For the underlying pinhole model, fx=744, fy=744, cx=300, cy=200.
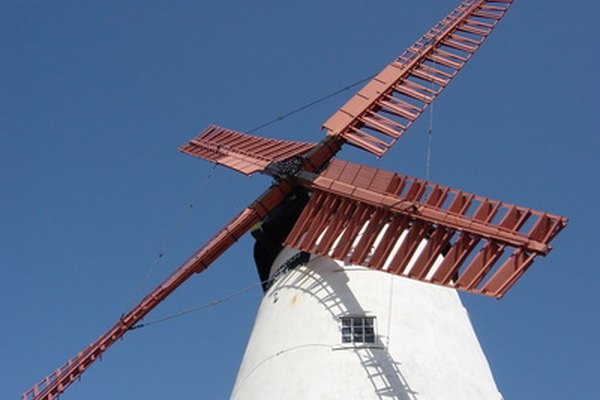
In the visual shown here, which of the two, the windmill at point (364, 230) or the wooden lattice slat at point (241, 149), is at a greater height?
the wooden lattice slat at point (241, 149)

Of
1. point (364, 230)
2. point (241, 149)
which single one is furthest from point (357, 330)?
point (241, 149)

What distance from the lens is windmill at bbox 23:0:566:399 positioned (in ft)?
33.8

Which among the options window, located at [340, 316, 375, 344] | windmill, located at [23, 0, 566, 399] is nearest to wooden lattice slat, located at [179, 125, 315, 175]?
windmill, located at [23, 0, 566, 399]

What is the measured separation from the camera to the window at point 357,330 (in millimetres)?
10812

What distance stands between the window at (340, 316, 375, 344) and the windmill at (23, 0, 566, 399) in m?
0.02

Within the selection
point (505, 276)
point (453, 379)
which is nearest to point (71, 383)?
point (453, 379)

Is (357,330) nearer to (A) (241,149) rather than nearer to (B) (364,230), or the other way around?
(B) (364,230)

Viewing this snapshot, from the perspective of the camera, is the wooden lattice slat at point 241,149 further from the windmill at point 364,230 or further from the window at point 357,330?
the window at point 357,330

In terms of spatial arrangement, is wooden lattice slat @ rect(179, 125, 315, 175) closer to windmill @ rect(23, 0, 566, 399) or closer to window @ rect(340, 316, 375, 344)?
windmill @ rect(23, 0, 566, 399)

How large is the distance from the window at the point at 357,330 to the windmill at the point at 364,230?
0.02 meters

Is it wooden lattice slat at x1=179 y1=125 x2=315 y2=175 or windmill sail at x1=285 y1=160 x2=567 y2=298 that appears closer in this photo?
windmill sail at x1=285 y1=160 x2=567 y2=298

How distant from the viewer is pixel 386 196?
38.5 ft

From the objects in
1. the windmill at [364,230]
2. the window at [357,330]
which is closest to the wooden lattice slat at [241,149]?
the windmill at [364,230]

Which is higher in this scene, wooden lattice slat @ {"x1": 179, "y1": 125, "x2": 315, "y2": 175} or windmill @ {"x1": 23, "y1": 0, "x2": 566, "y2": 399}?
wooden lattice slat @ {"x1": 179, "y1": 125, "x2": 315, "y2": 175}
